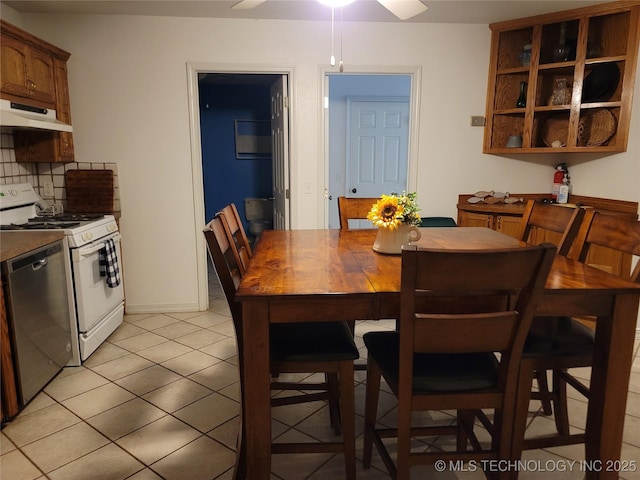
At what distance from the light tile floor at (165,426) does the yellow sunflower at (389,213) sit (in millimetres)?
1009

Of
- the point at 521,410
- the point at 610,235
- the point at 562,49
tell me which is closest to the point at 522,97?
the point at 562,49

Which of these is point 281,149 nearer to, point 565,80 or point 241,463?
point 565,80

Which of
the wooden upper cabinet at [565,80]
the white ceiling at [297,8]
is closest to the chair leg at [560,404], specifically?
the wooden upper cabinet at [565,80]

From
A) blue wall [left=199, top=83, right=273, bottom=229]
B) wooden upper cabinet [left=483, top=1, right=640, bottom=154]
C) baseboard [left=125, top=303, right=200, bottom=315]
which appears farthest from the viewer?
blue wall [left=199, top=83, right=273, bottom=229]

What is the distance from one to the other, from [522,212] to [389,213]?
6.49ft

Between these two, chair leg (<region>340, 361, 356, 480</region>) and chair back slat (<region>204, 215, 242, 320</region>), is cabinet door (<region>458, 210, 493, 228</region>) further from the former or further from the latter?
chair back slat (<region>204, 215, 242, 320</region>)

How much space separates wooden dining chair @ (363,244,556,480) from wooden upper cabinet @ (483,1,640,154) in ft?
Answer: 8.38

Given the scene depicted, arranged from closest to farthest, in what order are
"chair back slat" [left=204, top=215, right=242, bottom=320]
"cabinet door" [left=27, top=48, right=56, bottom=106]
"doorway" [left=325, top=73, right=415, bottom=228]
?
"chair back slat" [left=204, top=215, right=242, bottom=320] → "cabinet door" [left=27, top=48, right=56, bottom=106] → "doorway" [left=325, top=73, right=415, bottom=228]

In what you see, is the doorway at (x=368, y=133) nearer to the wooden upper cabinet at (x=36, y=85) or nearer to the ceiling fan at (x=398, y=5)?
the wooden upper cabinet at (x=36, y=85)

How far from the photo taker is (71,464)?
186cm

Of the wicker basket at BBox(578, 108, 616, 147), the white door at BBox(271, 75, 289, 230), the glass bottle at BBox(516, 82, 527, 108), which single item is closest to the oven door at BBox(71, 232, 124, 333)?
the white door at BBox(271, 75, 289, 230)

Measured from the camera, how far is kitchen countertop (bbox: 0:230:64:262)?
2076mm

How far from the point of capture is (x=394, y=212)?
1877 mm

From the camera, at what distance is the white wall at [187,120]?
334 cm
